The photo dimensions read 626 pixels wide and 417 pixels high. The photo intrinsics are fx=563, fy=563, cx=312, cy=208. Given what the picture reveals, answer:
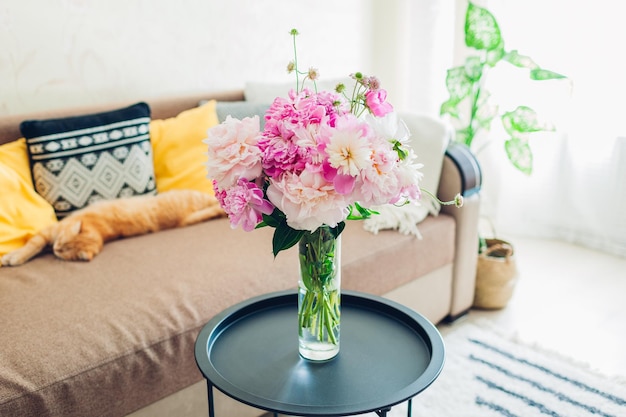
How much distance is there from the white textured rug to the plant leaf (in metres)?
0.77

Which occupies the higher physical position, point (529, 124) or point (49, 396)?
point (529, 124)

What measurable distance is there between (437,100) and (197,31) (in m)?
1.39

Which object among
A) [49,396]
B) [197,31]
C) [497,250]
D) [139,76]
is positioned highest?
[197,31]

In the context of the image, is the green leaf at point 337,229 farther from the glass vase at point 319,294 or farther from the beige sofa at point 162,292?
the beige sofa at point 162,292

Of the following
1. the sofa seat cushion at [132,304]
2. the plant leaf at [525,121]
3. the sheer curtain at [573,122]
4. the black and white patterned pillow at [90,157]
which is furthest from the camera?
the sheer curtain at [573,122]

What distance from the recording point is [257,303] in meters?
1.32

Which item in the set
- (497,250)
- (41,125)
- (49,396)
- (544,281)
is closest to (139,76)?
(41,125)

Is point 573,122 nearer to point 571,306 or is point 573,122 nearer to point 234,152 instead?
point 571,306

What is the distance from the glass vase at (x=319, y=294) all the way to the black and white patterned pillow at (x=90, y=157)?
1042 mm

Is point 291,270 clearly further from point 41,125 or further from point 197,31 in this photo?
point 197,31

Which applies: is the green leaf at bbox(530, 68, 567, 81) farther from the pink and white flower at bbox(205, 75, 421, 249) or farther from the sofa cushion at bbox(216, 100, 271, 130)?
the pink and white flower at bbox(205, 75, 421, 249)

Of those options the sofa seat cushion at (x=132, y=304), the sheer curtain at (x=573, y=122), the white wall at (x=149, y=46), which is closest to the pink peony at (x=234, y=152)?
the sofa seat cushion at (x=132, y=304)

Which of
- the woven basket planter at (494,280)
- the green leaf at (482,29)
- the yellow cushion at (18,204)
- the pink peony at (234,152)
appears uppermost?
the green leaf at (482,29)

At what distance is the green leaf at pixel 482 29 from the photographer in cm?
213
